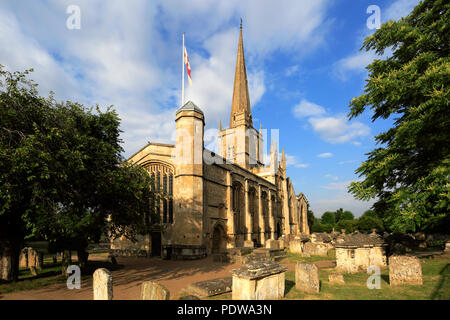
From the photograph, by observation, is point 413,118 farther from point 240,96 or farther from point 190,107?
point 240,96

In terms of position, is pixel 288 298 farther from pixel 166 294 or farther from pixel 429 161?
pixel 429 161

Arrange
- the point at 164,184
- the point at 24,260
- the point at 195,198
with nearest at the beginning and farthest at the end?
1. the point at 24,260
2. the point at 195,198
3. the point at 164,184

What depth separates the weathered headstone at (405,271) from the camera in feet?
27.7

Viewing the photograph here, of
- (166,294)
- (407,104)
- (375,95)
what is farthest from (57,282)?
(407,104)

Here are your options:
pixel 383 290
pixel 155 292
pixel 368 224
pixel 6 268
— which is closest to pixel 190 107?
pixel 6 268

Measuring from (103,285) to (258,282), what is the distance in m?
4.53

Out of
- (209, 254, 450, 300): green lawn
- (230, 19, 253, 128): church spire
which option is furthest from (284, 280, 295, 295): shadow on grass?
(230, 19, 253, 128): church spire

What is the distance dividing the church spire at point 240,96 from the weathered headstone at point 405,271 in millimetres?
43967

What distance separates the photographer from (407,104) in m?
9.43

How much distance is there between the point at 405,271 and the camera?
8.62m

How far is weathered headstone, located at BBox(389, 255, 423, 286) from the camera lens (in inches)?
332

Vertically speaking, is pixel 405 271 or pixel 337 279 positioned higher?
pixel 405 271

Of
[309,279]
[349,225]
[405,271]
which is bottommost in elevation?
[349,225]

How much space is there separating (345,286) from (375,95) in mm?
7472
